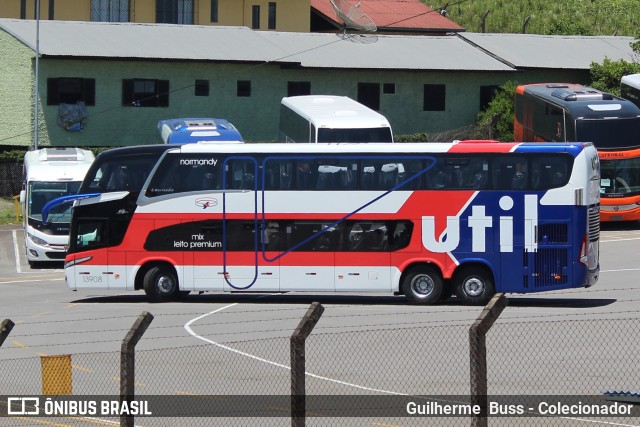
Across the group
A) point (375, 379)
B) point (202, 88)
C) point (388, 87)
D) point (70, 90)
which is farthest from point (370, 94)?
point (375, 379)

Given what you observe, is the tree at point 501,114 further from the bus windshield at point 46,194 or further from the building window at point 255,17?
the bus windshield at point 46,194

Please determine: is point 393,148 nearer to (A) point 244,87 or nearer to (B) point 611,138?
(B) point 611,138

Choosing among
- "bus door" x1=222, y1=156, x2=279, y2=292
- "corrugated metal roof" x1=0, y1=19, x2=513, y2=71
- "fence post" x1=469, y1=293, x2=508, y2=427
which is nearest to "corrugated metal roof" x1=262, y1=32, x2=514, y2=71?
"corrugated metal roof" x1=0, y1=19, x2=513, y2=71

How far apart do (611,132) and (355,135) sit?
30.4ft

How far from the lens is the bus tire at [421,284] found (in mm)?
27625

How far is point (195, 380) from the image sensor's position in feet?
54.9

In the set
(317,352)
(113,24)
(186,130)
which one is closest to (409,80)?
(113,24)

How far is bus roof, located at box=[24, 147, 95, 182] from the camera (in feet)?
125

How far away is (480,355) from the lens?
11633 mm

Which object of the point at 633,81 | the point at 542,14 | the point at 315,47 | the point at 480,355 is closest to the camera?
the point at 480,355

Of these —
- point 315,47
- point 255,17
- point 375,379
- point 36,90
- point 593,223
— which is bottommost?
point 375,379

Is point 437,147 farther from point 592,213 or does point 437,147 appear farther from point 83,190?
point 83,190

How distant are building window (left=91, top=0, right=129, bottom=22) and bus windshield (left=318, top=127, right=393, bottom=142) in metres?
31.2

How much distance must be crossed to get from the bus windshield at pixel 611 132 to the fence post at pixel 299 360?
31014 mm
